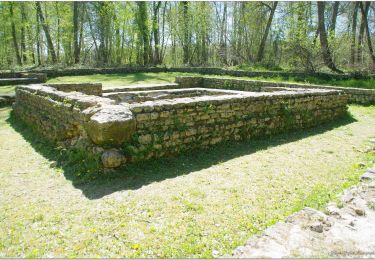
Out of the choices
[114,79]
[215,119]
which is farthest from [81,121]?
[114,79]

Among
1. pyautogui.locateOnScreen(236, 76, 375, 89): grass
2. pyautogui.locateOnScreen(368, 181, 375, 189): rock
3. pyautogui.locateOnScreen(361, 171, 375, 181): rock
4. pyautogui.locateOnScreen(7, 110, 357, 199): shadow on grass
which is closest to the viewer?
pyautogui.locateOnScreen(368, 181, 375, 189): rock

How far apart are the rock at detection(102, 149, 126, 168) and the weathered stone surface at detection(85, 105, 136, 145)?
175mm

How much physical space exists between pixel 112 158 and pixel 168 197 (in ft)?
4.19

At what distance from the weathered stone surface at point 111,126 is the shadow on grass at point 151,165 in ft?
1.70

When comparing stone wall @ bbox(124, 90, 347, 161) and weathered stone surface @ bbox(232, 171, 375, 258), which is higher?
stone wall @ bbox(124, 90, 347, 161)

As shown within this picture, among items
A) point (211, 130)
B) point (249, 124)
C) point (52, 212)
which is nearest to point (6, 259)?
point (52, 212)

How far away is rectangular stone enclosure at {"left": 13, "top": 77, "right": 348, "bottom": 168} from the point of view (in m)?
5.19

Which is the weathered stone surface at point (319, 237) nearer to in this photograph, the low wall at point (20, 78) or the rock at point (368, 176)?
the rock at point (368, 176)

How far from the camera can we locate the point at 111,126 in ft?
16.3

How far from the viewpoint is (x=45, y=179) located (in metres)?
5.09

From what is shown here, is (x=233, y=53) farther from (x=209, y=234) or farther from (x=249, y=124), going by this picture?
(x=209, y=234)

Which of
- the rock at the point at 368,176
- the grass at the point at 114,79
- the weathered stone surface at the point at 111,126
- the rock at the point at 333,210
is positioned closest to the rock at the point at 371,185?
the rock at the point at 368,176

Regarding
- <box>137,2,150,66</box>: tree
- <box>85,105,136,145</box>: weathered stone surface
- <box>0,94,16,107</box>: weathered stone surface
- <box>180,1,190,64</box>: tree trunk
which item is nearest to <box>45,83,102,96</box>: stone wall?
<box>0,94,16,107</box>: weathered stone surface

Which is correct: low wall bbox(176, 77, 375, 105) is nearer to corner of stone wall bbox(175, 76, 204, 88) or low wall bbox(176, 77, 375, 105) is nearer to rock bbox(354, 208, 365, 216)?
corner of stone wall bbox(175, 76, 204, 88)
